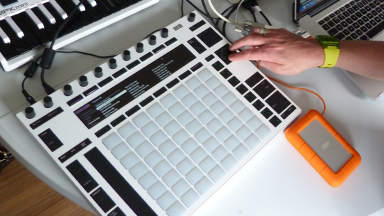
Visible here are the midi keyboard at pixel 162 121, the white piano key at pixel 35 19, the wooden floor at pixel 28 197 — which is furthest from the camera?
the wooden floor at pixel 28 197

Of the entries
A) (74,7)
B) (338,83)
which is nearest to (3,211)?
(74,7)

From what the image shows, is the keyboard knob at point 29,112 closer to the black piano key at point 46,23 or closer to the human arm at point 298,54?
the black piano key at point 46,23

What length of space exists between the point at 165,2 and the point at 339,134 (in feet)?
1.95

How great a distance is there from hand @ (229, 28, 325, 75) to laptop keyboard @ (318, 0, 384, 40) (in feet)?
0.56

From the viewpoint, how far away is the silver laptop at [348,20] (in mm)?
874

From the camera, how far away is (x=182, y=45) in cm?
76

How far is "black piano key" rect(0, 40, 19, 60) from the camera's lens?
669 millimetres

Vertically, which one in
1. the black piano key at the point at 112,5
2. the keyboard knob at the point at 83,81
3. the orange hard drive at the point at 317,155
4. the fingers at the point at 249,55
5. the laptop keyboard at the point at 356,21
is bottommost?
the orange hard drive at the point at 317,155

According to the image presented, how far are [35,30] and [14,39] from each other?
50 mm

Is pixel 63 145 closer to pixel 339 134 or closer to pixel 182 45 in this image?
pixel 182 45

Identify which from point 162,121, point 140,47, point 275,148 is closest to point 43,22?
point 140,47

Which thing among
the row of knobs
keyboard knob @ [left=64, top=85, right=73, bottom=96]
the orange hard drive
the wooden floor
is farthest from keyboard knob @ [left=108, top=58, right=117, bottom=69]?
the wooden floor

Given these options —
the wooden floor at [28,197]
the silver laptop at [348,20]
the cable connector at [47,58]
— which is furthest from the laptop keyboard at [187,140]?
the wooden floor at [28,197]

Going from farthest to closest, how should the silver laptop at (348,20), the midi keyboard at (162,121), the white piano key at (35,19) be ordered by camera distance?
the silver laptop at (348,20) → the white piano key at (35,19) → the midi keyboard at (162,121)
